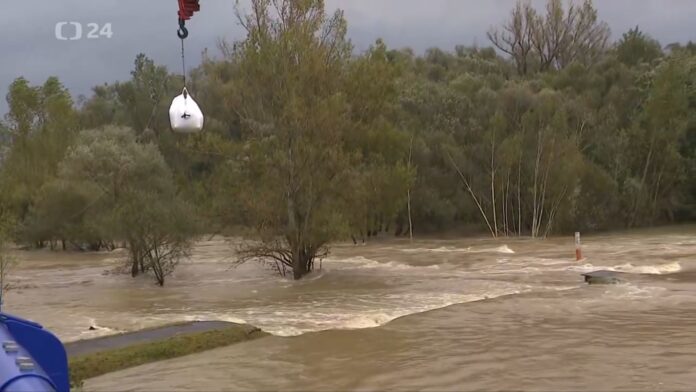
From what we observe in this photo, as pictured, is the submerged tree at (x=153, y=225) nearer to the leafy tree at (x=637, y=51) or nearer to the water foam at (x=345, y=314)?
the water foam at (x=345, y=314)

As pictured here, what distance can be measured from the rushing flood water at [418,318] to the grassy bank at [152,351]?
278mm

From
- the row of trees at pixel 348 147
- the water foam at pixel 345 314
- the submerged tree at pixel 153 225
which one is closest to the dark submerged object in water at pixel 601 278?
the water foam at pixel 345 314

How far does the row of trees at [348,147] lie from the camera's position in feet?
85.7

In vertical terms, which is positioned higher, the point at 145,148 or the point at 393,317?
the point at 145,148

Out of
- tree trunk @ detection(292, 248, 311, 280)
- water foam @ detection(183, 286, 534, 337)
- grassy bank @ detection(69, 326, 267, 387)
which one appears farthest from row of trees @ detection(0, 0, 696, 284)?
grassy bank @ detection(69, 326, 267, 387)

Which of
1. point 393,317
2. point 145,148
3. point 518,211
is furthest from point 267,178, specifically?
point 518,211

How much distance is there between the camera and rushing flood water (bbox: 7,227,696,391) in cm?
1084

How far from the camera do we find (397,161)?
31922mm

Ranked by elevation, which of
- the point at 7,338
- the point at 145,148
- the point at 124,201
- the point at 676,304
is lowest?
the point at 676,304

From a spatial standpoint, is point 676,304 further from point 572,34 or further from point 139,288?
point 572,34

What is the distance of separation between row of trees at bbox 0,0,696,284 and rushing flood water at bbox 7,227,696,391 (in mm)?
2510

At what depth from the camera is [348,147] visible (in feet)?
89.7

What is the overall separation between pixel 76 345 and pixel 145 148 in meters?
28.6

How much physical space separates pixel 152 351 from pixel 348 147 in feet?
51.7
